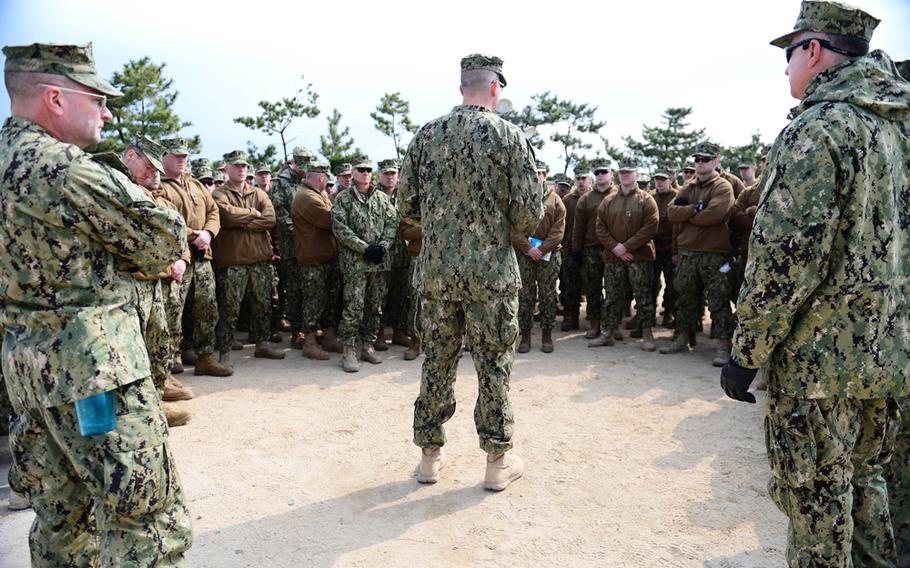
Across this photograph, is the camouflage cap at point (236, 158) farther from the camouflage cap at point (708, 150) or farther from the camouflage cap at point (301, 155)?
the camouflage cap at point (708, 150)

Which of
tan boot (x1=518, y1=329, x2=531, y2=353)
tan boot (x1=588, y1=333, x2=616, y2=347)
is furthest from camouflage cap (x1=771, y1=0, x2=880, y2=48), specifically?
tan boot (x1=588, y1=333, x2=616, y2=347)

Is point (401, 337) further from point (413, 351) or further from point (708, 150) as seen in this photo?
point (708, 150)

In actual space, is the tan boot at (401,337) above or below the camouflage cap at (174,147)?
below

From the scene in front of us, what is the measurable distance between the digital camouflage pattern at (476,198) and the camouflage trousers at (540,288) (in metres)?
4.33

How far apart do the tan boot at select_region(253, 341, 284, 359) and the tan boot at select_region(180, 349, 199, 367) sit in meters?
0.71

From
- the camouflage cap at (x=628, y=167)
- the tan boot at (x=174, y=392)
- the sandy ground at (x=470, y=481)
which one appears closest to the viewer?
the sandy ground at (x=470, y=481)

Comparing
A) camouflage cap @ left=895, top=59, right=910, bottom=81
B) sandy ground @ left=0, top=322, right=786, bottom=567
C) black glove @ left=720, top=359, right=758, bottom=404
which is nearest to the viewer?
black glove @ left=720, top=359, right=758, bottom=404

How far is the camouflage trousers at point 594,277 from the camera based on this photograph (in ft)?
30.7

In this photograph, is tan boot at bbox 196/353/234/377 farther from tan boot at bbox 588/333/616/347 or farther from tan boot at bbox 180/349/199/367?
tan boot at bbox 588/333/616/347

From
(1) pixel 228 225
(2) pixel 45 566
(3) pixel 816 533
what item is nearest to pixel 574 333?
(1) pixel 228 225

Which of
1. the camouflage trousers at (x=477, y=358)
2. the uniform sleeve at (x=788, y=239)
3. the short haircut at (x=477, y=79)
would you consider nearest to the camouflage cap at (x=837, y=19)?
the uniform sleeve at (x=788, y=239)

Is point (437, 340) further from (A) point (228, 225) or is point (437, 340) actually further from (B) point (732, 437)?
(A) point (228, 225)

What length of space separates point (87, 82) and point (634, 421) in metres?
4.81

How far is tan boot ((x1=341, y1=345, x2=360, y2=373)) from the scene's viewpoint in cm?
749
